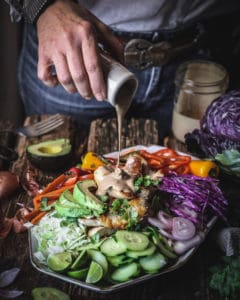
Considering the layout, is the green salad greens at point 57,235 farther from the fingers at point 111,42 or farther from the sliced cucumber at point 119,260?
the fingers at point 111,42

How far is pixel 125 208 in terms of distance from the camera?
193 centimetres

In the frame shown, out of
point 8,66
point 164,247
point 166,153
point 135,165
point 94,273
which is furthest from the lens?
point 8,66

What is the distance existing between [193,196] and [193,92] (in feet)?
2.40

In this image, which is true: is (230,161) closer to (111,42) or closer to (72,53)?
(111,42)

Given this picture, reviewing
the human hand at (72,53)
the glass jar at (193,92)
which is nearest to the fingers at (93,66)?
the human hand at (72,53)

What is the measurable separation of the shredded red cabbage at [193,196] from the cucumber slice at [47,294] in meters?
0.52

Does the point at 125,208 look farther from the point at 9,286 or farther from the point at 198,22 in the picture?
the point at 198,22

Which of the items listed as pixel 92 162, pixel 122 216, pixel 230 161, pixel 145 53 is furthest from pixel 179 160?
pixel 145 53

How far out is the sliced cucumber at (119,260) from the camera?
5.85ft

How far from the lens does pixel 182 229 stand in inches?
75.4

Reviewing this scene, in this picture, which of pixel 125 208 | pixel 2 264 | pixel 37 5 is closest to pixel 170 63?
pixel 37 5

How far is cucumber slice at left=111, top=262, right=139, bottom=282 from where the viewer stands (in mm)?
1748

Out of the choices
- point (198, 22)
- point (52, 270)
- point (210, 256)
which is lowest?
point (210, 256)

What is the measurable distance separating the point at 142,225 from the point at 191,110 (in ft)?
3.15
